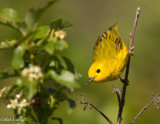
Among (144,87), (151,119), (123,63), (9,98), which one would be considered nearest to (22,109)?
(9,98)

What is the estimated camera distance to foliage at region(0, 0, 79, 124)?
1.43 metres

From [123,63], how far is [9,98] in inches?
101

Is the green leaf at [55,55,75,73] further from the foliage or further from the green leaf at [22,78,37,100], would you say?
the green leaf at [22,78,37,100]

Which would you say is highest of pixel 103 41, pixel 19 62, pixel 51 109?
pixel 103 41

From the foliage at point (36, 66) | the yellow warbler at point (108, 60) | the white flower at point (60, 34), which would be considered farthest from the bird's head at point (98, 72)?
the white flower at point (60, 34)

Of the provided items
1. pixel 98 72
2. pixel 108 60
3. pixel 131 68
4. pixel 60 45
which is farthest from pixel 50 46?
pixel 131 68

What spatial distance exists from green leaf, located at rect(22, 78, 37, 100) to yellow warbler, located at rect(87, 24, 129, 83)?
7.57 ft

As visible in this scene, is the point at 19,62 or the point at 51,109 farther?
the point at 51,109

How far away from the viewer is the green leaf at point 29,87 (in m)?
1.37

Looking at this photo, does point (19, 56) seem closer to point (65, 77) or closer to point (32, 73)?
point (32, 73)

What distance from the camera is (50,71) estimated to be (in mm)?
1463

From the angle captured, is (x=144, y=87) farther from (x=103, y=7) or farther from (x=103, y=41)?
(x=103, y=7)

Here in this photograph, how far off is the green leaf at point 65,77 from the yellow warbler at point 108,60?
2.24 metres

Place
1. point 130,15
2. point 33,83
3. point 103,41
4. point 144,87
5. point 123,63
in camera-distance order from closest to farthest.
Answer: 1. point 33,83
2. point 123,63
3. point 103,41
4. point 144,87
5. point 130,15
